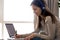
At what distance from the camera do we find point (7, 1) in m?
3.32

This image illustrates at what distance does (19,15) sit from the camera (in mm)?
3344

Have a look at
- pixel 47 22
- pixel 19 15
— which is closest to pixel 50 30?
pixel 47 22

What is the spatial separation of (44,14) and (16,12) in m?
1.72

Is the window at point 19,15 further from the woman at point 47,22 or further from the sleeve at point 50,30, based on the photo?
the sleeve at point 50,30

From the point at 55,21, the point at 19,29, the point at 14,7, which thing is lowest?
the point at 19,29

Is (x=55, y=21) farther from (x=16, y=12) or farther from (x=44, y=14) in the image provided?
(x=16, y=12)

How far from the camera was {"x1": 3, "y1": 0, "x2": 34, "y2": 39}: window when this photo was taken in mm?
3318

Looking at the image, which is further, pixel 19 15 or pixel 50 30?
pixel 19 15

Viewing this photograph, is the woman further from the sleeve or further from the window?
the window

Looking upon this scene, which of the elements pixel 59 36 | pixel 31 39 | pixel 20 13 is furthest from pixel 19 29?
pixel 31 39

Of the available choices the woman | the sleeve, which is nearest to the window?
the woman

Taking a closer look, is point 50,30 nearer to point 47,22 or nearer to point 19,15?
point 47,22

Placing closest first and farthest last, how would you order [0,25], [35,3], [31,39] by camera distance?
[31,39] → [35,3] → [0,25]

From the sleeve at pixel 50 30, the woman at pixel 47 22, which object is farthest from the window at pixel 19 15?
the sleeve at pixel 50 30
